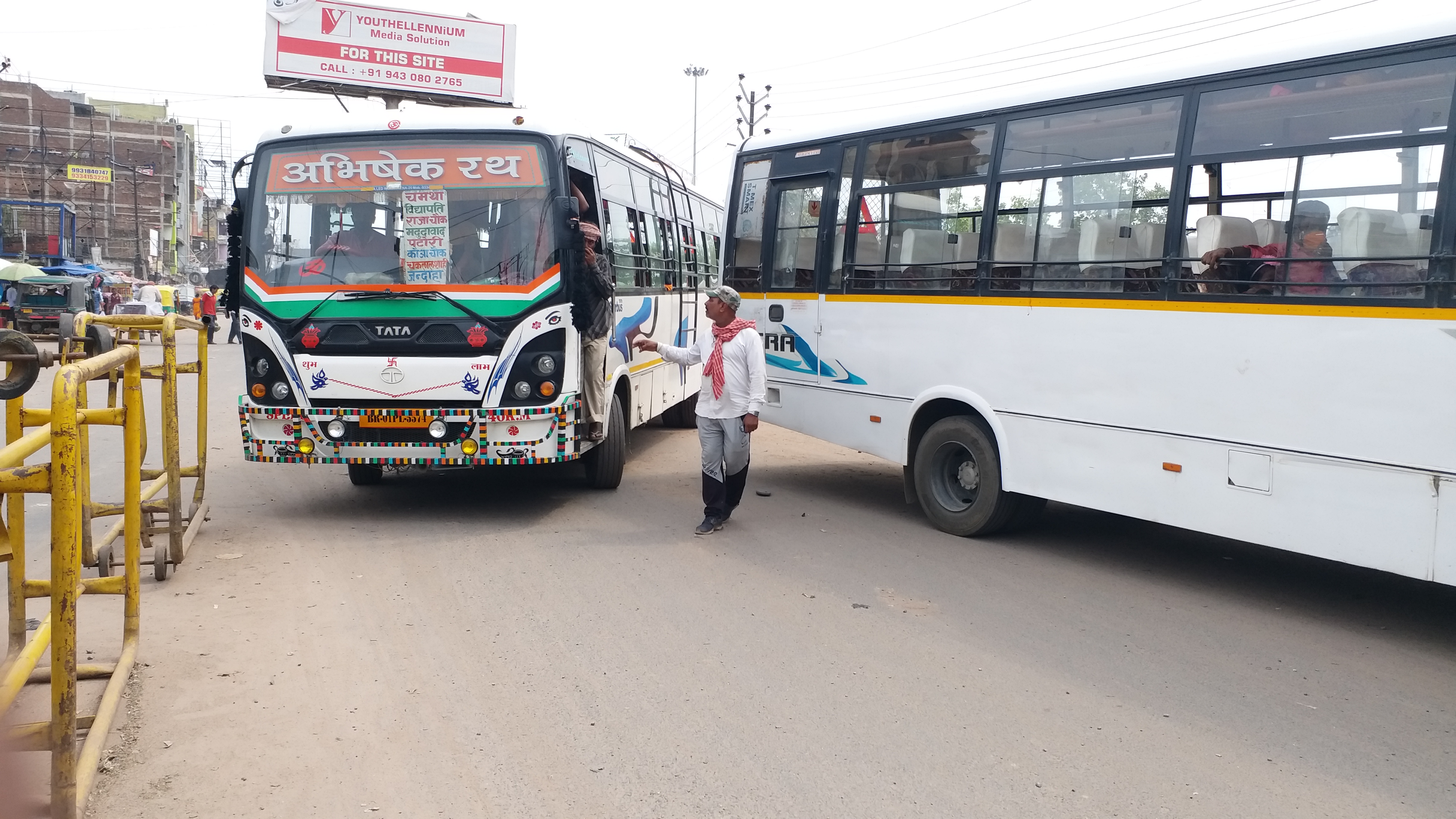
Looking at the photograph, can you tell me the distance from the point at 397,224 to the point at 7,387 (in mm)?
4210

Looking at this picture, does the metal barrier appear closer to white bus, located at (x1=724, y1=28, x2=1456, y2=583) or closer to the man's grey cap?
the man's grey cap

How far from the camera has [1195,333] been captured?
6.35 meters

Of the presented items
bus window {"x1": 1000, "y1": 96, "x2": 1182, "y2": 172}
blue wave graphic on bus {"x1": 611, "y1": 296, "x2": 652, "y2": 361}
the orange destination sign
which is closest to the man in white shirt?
blue wave graphic on bus {"x1": 611, "y1": 296, "x2": 652, "y2": 361}

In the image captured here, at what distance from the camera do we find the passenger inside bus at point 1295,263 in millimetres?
5777

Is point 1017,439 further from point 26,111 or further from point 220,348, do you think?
point 26,111

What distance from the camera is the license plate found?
766 centimetres

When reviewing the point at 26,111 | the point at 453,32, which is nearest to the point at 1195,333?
the point at 453,32

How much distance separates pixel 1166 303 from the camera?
6512 mm

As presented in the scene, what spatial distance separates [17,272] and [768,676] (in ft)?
101

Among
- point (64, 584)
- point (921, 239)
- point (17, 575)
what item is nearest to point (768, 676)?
point (64, 584)

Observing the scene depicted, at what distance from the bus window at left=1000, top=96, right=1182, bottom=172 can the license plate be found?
4.41 m

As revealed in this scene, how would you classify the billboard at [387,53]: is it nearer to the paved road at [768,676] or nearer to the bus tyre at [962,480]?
the paved road at [768,676]

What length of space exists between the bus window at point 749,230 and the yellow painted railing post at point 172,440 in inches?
191

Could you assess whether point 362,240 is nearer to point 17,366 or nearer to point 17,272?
point 17,366
